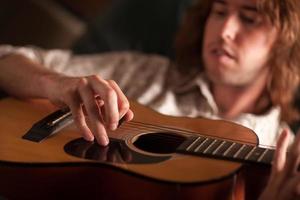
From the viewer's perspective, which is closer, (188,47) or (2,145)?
(2,145)

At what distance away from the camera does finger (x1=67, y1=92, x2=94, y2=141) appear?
0.94 metres

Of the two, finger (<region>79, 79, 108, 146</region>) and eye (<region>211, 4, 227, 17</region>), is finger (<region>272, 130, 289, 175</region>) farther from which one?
eye (<region>211, 4, 227, 17</region>)

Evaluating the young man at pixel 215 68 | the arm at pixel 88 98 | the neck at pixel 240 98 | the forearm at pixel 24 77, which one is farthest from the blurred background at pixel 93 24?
the arm at pixel 88 98

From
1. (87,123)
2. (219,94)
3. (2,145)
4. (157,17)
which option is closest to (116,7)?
(157,17)

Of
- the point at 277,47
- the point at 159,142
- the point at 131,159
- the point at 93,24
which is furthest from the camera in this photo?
the point at 93,24

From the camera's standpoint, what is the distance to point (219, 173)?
0.81 meters

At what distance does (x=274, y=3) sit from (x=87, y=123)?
0.52 metres

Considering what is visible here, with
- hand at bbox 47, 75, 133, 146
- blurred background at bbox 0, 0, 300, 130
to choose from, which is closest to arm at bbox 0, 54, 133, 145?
hand at bbox 47, 75, 133, 146

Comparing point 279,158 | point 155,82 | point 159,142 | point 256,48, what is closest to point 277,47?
point 256,48

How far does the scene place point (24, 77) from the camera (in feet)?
3.89

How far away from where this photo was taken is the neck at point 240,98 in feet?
4.38

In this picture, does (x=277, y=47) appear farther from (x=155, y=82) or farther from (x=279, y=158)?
(x=279, y=158)

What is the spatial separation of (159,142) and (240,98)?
1.37 feet

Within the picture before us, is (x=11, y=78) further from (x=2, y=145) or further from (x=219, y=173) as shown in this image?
(x=219, y=173)
